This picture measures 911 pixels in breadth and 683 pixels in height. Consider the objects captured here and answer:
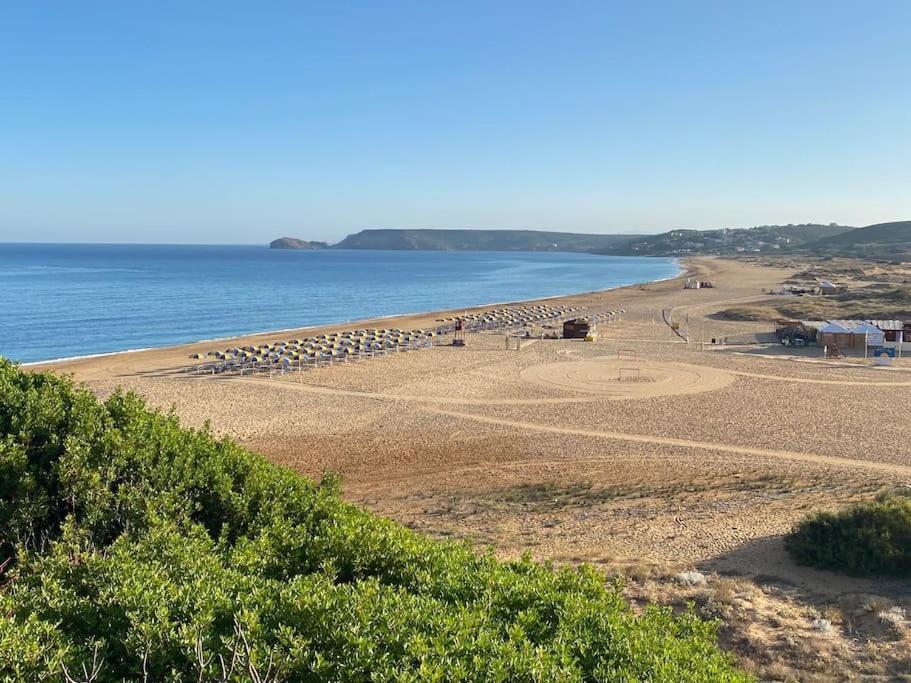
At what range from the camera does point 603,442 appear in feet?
57.7

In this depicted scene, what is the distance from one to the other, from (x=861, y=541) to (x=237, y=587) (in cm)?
926

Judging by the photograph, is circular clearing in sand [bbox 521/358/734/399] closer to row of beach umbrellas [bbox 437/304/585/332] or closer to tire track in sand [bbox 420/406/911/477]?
tire track in sand [bbox 420/406/911/477]

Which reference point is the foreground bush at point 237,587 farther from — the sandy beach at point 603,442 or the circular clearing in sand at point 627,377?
the circular clearing in sand at point 627,377

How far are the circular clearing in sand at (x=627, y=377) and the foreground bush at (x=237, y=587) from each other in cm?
1831

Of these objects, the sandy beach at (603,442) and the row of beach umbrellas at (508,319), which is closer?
the sandy beach at (603,442)

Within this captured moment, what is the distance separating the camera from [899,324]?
110ft

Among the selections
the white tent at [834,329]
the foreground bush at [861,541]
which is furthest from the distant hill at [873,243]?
the foreground bush at [861,541]

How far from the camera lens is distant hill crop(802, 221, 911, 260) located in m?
140

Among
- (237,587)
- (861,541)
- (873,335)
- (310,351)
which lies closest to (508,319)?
(310,351)

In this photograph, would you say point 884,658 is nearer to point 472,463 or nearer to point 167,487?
point 167,487

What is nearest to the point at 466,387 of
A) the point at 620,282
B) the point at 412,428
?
the point at 412,428

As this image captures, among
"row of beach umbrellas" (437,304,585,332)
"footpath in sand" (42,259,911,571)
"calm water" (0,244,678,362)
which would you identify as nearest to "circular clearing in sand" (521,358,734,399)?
"footpath in sand" (42,259,911,571)

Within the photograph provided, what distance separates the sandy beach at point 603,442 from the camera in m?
10.6

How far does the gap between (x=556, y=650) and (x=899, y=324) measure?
37877mm
